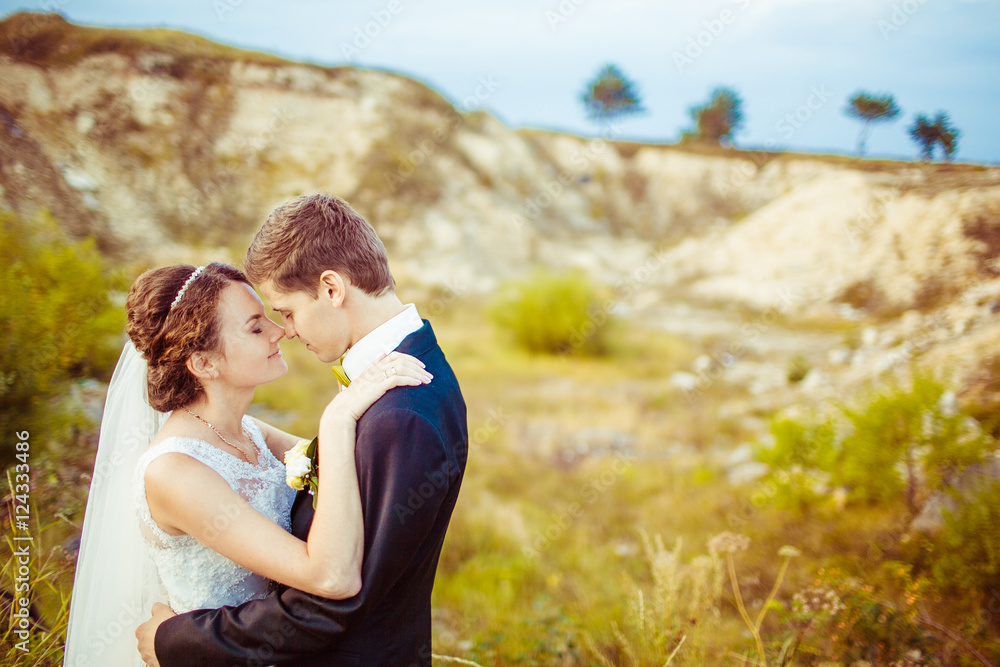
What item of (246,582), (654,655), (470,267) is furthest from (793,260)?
(246,582)

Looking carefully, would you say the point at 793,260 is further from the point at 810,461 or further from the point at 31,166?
the point at 31,166

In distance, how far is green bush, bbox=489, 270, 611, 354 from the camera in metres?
14.2

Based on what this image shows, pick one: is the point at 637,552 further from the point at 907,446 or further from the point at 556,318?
the point at 556,318

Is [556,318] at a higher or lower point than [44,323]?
lower

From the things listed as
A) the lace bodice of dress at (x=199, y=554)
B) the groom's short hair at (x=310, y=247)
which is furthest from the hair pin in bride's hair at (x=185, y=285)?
the lace bodice of dress at (x=199, y=554)

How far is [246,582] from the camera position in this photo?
6.75 feet

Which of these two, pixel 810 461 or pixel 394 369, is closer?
pixel 394 369

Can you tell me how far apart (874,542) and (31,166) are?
754 inches

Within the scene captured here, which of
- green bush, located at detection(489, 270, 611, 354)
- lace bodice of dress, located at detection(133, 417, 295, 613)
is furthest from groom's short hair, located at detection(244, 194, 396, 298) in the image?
green bush, located at detection(489, 270, 611, 354)

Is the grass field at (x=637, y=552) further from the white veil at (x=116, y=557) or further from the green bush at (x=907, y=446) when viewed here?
the white veil at (x=116, y=557)

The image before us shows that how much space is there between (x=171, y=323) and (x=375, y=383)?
36.7 inches

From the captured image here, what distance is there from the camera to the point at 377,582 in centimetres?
153

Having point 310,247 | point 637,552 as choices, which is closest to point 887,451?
point 637,552

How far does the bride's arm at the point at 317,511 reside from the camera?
1.49 metres
